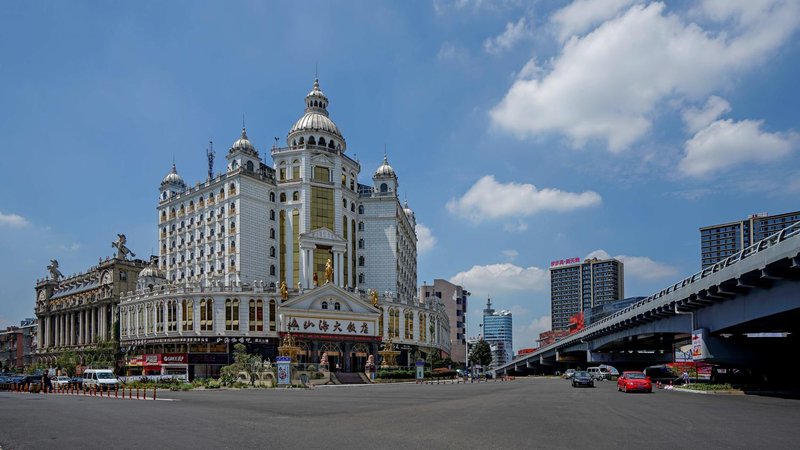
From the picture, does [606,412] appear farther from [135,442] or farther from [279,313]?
[279,313]

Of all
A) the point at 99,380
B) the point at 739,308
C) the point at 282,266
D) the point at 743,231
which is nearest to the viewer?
the point at 739,308

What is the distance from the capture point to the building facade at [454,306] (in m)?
172

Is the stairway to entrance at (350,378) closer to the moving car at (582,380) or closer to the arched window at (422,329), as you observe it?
the arched window at (422,329)

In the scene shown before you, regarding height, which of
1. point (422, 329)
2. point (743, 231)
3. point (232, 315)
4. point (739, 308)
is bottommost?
point (422, 329)

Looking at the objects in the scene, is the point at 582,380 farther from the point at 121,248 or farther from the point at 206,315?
the point at 121,248

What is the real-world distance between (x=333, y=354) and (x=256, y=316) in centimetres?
1091

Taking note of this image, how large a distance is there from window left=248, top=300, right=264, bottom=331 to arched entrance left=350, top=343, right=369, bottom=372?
40.6 ft

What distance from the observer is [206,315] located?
82625mm

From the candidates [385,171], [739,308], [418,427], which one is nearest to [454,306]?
[385,171]

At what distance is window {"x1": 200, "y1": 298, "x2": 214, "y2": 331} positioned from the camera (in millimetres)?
82312

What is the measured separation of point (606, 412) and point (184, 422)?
15.6 meters

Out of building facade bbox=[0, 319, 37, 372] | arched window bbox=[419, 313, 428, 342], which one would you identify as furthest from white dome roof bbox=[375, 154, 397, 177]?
building facade bbox=[0, 319, 37, 372]

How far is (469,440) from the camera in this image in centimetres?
Answer: 1708

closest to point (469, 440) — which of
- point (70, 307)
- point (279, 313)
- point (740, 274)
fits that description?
point (740, 274)
